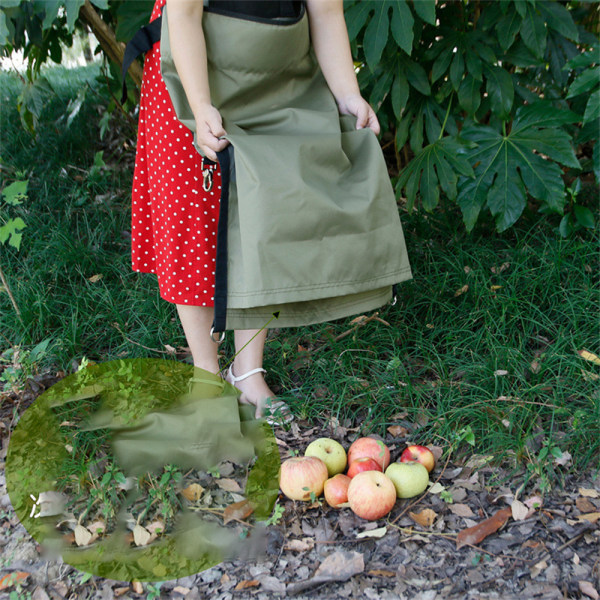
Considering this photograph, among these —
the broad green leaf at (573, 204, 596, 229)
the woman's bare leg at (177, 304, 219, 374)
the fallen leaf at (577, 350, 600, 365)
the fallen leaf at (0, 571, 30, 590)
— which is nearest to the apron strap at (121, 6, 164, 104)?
the woman's bare leg at (177, 304, 219, 374)

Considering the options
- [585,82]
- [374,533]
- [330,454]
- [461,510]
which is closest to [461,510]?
[461,510]

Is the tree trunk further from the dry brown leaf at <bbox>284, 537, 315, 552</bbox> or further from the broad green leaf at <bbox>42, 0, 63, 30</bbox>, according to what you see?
the dry brown leaf at <bbox>284, 537, 315, 552</bbox>

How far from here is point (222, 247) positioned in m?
1.39

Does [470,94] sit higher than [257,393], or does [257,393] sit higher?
[470,94]

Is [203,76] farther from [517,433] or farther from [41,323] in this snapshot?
[41,323]

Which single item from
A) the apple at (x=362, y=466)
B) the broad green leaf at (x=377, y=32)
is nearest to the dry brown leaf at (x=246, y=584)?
the apple at (x=362, y=466)

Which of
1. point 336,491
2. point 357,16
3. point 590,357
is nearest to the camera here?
point 336,491

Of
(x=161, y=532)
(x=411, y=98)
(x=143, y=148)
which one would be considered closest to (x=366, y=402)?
(x=161, y=532)

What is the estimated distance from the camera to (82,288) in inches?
100

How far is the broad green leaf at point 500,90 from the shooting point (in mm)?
2229

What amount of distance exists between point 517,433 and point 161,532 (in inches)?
40.4

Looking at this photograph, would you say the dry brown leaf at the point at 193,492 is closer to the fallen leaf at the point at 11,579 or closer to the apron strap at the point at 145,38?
the fallen leaf at the point at 11,579

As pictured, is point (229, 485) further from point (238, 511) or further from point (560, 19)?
point (560, 19)

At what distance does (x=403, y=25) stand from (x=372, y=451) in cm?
139
